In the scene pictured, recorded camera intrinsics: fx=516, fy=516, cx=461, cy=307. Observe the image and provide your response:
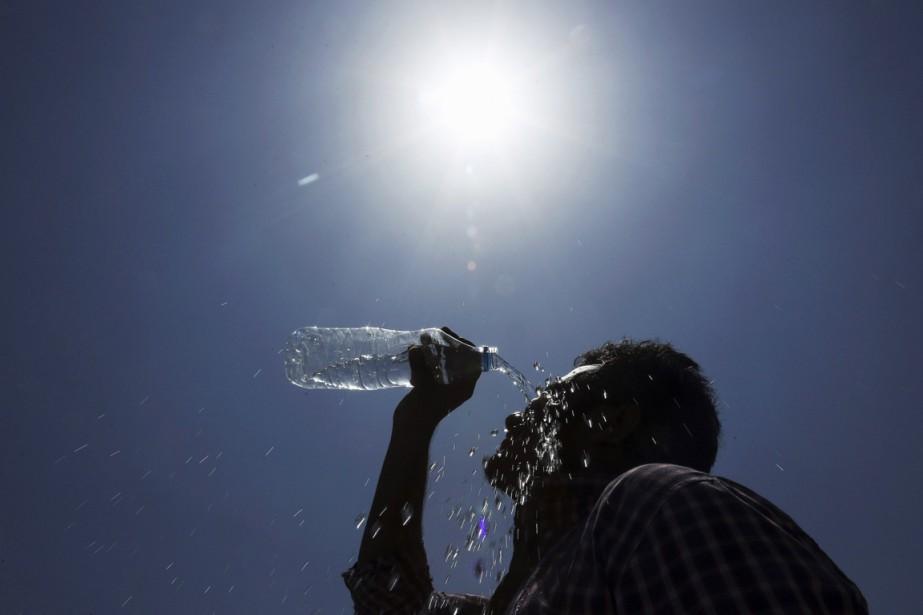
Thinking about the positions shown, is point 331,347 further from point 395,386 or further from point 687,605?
point 687,605

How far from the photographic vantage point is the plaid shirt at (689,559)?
913 millimetres

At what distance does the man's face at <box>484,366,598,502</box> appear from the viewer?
2.49 m

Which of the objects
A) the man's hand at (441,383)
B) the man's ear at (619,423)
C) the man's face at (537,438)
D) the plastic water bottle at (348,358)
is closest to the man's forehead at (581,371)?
the man's face at (537,438)

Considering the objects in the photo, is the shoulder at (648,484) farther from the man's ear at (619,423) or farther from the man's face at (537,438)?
the man's face at (537,438)

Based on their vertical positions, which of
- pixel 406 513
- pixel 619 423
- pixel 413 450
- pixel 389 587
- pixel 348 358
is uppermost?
pixel 619 423

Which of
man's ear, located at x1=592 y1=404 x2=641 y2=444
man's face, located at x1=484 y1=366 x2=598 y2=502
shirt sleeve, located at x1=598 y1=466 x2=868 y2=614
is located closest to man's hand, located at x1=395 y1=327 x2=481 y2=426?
man's face, located at x1=484 y1=366 x2=598 y2=502

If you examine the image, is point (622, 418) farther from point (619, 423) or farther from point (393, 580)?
point (393, 580)

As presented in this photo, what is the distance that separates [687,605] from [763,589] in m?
0.14

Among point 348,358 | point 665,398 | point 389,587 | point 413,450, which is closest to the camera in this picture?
point 665,398

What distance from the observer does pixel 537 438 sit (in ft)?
9.34

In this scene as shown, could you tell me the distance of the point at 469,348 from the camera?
372 centimetres

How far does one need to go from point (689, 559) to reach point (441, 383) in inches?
101

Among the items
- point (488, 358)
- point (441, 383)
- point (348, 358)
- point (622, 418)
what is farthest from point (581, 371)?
point (348, 358)

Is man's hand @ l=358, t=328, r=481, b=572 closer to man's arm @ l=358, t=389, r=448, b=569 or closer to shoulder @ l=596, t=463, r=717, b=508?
man's arm @ l=358, t=389, r=448, b=569
